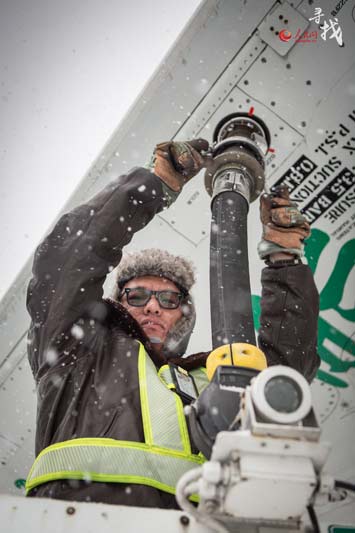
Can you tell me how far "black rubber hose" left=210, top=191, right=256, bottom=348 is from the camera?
1212 mm

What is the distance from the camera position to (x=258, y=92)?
2549mm

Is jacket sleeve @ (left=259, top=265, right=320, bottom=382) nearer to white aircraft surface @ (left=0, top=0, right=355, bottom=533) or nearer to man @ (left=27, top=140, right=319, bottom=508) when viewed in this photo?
man @ (left=27, top=140, right=319, bottom=508)

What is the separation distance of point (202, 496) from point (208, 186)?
131 centimetres

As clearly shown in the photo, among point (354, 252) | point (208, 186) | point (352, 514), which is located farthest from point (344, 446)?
point (208, 186)

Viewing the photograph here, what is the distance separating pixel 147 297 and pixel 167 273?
0.17 m

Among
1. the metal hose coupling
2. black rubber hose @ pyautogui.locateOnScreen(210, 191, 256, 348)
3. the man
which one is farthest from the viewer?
the metal hose coupling

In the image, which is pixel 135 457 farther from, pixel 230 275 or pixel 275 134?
pixel 275 134

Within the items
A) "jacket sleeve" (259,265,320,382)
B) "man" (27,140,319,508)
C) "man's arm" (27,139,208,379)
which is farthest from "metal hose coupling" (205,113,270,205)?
"jacket sleeve" (259,265,320,382)

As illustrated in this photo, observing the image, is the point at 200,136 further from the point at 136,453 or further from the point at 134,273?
the point at 136,453

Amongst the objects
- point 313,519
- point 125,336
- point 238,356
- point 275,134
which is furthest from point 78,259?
point 275,134

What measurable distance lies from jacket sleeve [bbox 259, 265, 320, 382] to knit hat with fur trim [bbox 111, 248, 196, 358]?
0.42 meters

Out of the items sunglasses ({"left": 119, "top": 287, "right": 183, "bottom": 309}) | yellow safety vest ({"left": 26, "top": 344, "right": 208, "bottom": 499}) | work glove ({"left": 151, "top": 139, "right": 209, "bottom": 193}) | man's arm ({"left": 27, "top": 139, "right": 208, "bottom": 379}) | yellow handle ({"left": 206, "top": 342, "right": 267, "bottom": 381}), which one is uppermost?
work glove ({"left": 151, "top": 139, "right": 209, "bottom": 193})

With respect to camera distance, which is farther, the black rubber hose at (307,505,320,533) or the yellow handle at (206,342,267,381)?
the yellow handle at (206,342,267,381)

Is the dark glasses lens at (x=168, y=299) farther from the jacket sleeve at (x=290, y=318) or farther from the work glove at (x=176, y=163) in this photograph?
the work glove at (x=176, y=163)
